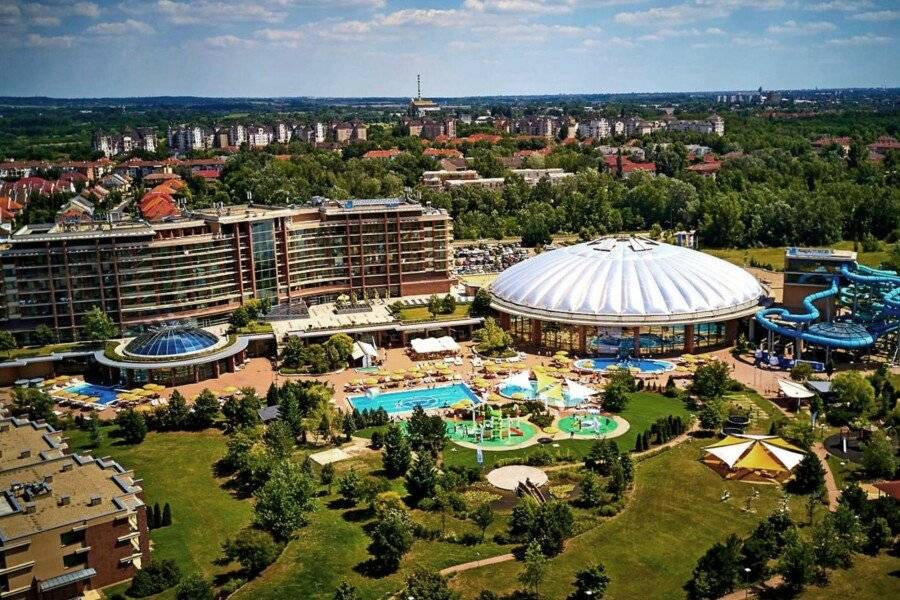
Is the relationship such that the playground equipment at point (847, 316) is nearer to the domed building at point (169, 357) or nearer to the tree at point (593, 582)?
the tree at point (593, 582)

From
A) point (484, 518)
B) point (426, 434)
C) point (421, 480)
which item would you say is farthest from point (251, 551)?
point (426, 434)

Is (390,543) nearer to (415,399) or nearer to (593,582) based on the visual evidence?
(593,582)

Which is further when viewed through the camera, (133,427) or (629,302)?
(629,302)

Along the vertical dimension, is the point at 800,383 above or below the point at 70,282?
below

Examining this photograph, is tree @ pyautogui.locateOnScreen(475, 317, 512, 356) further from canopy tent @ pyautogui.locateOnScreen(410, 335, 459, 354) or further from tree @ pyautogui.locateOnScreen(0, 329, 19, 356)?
tree @ pyautogui.locateOnScreen(0, 329, 19, 356)

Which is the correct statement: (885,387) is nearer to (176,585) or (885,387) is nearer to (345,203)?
(176,585)

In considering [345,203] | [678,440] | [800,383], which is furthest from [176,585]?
[345,203]
